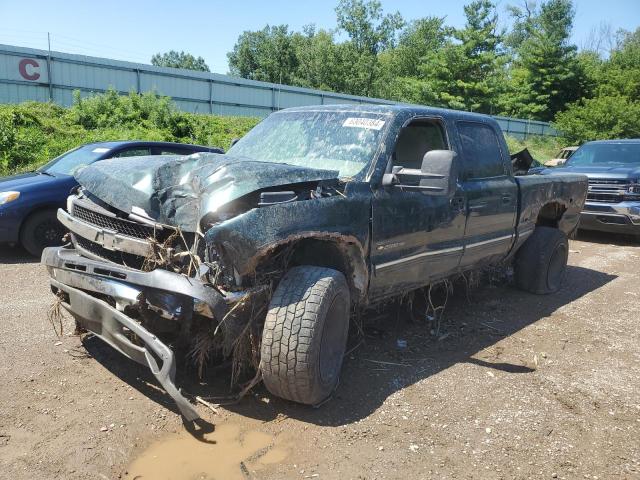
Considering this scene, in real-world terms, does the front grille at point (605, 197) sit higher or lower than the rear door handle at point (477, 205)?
lower

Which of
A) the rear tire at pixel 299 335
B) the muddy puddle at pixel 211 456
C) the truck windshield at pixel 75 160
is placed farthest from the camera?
the truck windshield at pixel 75 160

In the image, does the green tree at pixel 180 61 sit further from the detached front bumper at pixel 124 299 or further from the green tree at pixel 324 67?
the detached front bumper at pixel 124 299

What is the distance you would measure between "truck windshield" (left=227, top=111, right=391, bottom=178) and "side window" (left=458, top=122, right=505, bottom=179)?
41.8 inches

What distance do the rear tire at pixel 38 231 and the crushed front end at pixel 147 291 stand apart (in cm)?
375

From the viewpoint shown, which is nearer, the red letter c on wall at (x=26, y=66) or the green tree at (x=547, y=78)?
the red letter c on wall at (x=26, y=66)

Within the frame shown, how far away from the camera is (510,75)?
134 feet

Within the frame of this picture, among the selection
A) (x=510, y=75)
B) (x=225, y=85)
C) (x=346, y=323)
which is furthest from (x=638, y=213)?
(x=510, y=75)

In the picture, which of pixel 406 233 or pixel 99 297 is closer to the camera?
pixel 99 297

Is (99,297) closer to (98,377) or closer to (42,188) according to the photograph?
(98,377)

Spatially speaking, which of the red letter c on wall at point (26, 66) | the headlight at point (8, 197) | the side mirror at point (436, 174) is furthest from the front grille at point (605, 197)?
the red letter c on wall at point (26, 66)

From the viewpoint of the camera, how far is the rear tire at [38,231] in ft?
23.1

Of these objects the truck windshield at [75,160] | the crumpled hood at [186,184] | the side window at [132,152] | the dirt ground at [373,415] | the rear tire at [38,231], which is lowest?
the dirt ground at [373,415]

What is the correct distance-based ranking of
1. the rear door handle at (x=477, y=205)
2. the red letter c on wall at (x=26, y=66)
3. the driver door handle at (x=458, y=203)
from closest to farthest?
the driver door handle at (x=458, y=203) → the rear door handle at (x=477, y=205) → the red letter c on wall at (x=26, y=66)

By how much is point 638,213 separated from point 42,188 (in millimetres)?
9170
